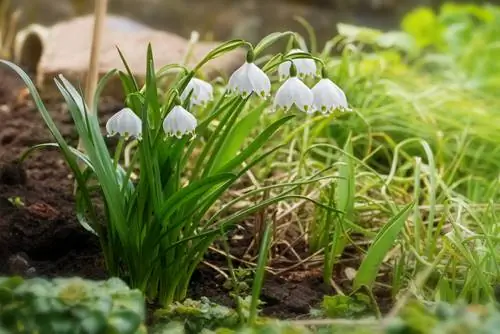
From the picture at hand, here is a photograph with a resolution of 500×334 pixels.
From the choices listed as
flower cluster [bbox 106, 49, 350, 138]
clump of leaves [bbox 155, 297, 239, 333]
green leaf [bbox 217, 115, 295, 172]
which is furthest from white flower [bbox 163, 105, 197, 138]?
clump of leaves [bbox 155, 297, 239, 333]

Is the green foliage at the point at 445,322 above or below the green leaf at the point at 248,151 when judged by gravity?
below

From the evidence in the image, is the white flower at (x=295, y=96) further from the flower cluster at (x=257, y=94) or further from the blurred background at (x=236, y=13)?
the blurred background at (x=236, y=13)

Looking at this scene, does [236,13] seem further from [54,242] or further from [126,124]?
[126,124]

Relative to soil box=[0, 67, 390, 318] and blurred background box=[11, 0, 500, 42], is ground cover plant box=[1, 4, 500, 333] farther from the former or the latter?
blurred background box=[11, 0, 500, 42]

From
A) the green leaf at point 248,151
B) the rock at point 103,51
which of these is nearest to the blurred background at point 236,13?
the rock at point 103,51

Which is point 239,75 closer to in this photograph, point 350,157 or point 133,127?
point 133,127

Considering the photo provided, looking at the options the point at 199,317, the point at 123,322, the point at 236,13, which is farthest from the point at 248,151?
the point at 236,13
